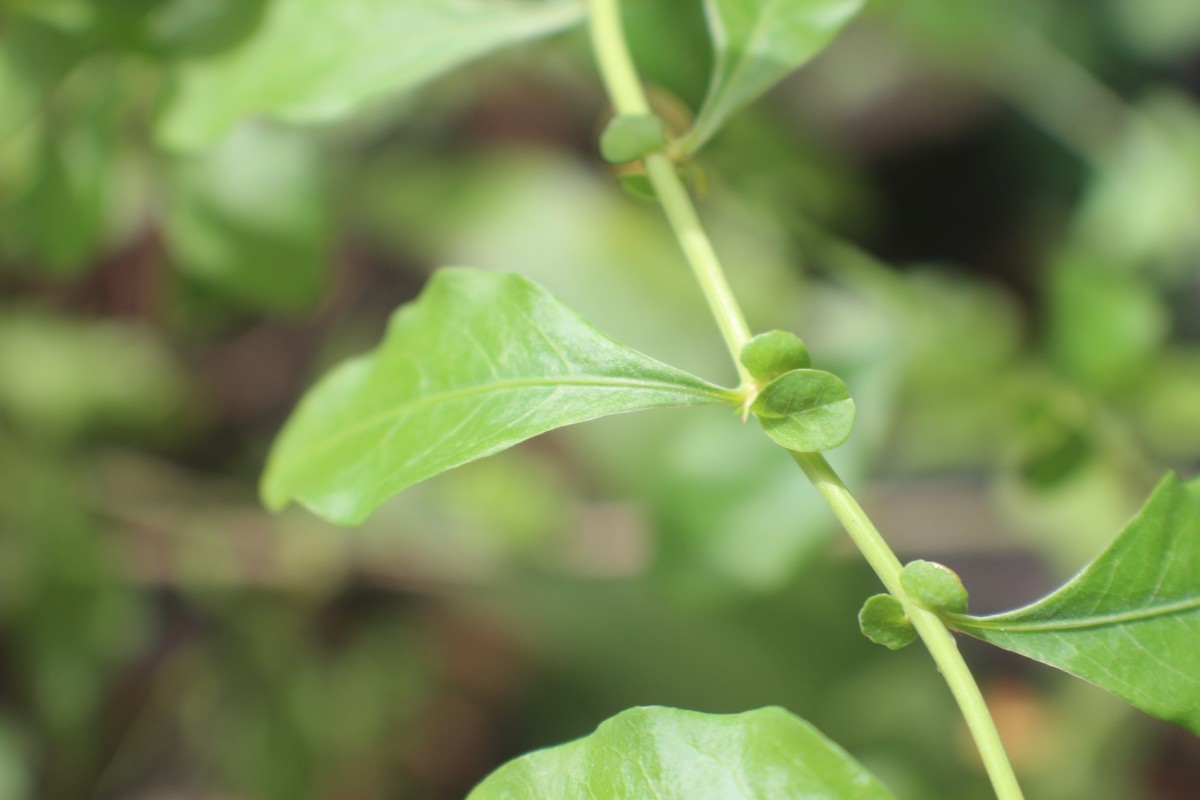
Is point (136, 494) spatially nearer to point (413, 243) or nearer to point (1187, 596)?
point (413, 243)

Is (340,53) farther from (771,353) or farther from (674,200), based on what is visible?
(771,353)

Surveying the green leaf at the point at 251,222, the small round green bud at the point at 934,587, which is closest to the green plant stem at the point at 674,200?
the small round green bud at the point at 934,587

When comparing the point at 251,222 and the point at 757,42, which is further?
the point at 251,222

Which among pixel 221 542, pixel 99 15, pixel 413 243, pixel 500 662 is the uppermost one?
pixel 99 15

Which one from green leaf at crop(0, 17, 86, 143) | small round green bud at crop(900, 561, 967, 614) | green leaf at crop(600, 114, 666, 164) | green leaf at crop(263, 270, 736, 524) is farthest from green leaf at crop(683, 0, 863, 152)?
green leaf at crop(0, 17, 86, 143)

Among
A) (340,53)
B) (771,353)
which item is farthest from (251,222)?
(771,353)

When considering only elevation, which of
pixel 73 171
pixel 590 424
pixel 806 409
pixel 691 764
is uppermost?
pixel 73 171

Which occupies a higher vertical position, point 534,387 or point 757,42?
point 757,42

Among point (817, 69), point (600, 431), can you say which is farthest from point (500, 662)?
point (817, 69)
